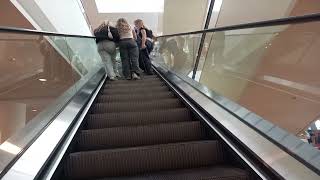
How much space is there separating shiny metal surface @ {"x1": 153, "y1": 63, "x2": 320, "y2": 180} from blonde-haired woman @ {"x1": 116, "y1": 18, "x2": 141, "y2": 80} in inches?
161

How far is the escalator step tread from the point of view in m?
2.18

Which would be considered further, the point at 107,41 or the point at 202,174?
the point at 107,41

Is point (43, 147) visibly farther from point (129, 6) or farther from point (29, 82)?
point (129, 6)

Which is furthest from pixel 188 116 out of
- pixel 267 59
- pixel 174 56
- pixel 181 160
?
pixel 174 56

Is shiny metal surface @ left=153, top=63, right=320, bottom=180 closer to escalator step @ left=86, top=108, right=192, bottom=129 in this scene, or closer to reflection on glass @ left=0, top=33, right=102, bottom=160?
escalator step @ left=86, top=108, right=192, bottom=129

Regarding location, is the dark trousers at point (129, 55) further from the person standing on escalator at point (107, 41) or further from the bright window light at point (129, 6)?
the bright window light at point (129, 6)

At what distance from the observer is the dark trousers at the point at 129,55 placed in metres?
7.29

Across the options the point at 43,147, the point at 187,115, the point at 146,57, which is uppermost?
the point at 43,147

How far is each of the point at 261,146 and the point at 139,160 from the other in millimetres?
892

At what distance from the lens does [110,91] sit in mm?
5852

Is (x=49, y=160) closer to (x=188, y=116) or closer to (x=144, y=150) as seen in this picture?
(x=144, y=150)

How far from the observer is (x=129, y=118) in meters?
3.72

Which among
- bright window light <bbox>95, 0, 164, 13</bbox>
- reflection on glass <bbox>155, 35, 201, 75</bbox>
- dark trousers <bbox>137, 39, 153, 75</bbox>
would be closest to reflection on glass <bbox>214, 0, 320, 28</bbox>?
reflection on glass <bbox>155, 35, 201, 75</bbox>

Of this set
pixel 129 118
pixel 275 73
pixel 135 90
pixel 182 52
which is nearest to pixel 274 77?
pixel 275 73
